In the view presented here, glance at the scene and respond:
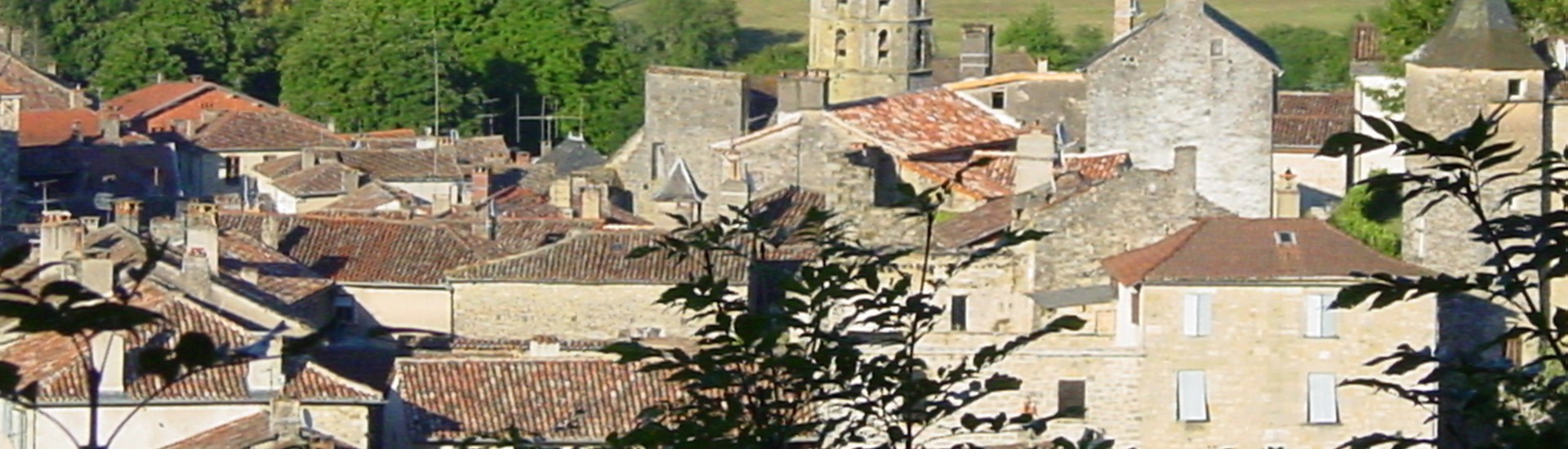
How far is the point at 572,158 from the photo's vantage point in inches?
2263

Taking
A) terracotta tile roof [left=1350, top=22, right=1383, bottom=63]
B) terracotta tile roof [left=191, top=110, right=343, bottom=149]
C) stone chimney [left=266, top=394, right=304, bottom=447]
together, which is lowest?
stone chimney [left=266, top=394, right=304, bottom=447]

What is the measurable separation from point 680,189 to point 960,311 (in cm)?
1032

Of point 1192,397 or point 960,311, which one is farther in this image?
point 960,311

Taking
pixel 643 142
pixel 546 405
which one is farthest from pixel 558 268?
Result: pixel 643 142

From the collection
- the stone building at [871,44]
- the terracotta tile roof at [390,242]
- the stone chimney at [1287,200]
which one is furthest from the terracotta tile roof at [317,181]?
the stone chimney at [1287,200]

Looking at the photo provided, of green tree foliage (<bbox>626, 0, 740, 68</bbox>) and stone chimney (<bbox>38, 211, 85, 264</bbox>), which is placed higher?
→ green tree foliage (<bbox>626, 0, 740, 68</bbox>)

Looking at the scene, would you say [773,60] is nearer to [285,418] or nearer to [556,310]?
[556,310]

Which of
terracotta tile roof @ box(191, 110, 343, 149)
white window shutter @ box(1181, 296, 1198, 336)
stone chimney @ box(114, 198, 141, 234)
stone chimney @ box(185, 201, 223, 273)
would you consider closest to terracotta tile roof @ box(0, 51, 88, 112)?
terracotta tile roof @ box(191, 110, 343, 149)

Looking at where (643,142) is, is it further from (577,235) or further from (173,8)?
(173,8)

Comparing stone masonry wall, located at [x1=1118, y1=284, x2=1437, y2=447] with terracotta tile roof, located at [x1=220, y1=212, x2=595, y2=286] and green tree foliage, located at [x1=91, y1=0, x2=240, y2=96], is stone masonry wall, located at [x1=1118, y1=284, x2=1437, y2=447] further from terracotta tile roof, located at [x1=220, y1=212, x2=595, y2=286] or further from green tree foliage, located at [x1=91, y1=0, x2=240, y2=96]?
green tree foliage, located at [x1=91, y1=0, x2=240, y2=96]

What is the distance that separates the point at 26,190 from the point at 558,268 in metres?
24.0

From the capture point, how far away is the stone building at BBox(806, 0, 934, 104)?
59.1 metres

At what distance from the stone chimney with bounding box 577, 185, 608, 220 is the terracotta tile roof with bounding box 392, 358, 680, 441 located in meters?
12.9

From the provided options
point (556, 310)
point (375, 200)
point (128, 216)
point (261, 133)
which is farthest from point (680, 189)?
point (261, 133)
